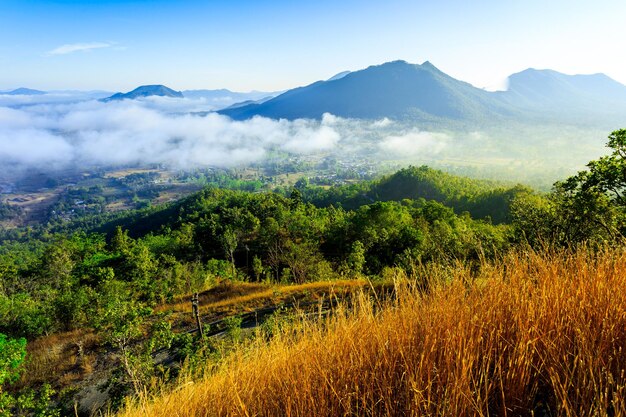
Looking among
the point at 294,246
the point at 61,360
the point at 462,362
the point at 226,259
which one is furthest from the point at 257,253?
the point at 462,362

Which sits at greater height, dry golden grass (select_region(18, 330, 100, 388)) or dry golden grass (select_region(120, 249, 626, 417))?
dry golden grass (select_region(120, 249, 626, 417))

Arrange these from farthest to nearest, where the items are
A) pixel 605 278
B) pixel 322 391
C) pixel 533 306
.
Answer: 1. pixel 605 278
2. pixel 533 306
3. pixel 322 391

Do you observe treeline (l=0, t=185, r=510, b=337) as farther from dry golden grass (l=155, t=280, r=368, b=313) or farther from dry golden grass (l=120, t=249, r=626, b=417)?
dry golden grass (l=120, t=249, r=626, b=417)

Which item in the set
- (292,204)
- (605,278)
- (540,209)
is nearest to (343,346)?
(605,278)

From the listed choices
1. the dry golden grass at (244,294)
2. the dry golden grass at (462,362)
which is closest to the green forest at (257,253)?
the dry golden grass at (462,362)

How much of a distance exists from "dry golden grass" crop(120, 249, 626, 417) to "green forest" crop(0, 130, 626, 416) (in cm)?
64

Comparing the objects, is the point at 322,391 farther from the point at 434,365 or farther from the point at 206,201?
the point at 206,201

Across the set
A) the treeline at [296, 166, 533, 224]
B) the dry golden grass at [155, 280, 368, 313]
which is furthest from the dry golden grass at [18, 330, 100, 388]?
the treeline at [296, 166, 533, 224]

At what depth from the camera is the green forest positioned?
7.24 meters

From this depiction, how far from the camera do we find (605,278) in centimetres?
179

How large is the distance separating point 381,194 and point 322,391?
87605mm

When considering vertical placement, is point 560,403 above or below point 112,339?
above

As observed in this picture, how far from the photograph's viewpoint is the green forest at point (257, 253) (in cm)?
724

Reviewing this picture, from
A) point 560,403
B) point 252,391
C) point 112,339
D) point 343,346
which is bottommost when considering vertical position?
point 112,339
